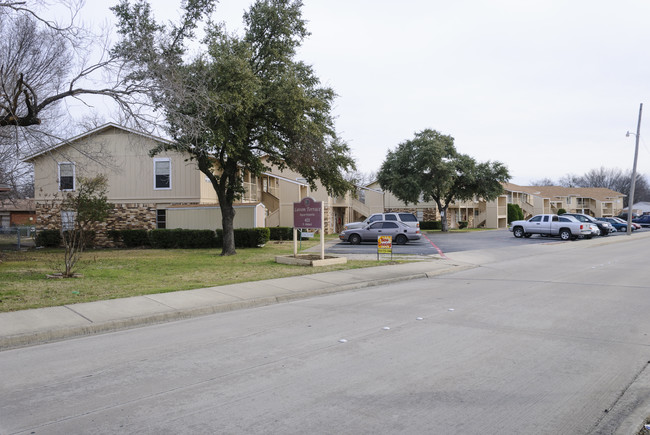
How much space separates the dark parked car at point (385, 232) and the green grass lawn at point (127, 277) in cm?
1043

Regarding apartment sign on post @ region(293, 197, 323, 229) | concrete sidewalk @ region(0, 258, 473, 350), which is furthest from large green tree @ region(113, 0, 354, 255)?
concrete sidewalk @ region(0, 258, 473, 350)

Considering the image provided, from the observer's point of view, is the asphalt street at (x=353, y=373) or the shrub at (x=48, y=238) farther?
the shrub at (x=48, y=238)

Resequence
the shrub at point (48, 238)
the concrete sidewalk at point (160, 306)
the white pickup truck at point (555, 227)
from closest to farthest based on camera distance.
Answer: the concrete sidewalk at point (160, 306), the shrub at point (48, 238), the white pickup truck at point (555, 227)

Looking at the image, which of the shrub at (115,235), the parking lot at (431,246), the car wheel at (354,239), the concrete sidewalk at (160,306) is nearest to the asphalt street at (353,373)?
the concrete sidewalk at (160,306)

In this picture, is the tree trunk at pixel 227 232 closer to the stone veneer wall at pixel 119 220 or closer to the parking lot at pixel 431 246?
the parking lot at pixel 431 246

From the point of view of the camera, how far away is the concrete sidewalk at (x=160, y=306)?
767 centimetres

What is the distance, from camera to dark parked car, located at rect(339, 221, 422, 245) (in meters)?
28.4

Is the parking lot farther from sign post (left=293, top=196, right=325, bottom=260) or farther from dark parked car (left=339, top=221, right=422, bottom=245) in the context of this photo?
sign post (left=293, top=196, right=325, bottom=260)

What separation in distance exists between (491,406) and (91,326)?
6376 millimetres

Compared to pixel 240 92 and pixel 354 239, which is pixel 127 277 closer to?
pixel 240 92

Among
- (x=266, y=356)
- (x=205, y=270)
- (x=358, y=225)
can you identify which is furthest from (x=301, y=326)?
(x=358, y=225)

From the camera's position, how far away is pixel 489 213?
57.0m

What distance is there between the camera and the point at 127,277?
1348 cm

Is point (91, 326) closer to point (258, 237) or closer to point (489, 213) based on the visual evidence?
point (258, 237)
